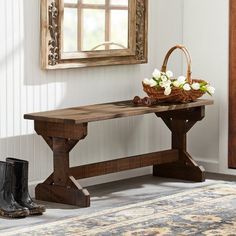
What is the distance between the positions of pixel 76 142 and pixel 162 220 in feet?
2.82

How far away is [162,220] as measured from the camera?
203 inches

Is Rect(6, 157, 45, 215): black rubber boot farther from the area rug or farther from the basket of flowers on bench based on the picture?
the basket of flowers on bench

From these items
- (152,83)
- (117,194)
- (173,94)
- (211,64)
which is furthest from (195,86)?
(117,194)

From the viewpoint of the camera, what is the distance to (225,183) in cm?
651

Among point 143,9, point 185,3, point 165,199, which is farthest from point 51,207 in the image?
point 185,3

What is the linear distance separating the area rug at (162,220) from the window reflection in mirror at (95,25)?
52.3 inches

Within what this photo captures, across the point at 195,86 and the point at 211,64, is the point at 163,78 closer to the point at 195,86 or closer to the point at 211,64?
the point at 195,86

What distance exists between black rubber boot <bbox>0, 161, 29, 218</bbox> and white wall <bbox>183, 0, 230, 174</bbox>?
231cm

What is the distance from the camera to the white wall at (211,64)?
6.94 metres

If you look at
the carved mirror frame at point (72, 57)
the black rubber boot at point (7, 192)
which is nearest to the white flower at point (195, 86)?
the carved mirror frame at point (72, 57)

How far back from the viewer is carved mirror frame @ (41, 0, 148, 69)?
591cm

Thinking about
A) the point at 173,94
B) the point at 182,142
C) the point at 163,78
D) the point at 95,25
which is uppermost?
the point at 95,25

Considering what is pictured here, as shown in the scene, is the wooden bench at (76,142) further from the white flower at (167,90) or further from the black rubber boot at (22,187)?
the black rubber boot at (22,187)

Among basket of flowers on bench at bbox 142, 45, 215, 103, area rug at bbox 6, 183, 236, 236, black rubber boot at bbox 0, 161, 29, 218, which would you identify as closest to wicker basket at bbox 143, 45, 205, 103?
basket of flowers on bench at bbox 142, 45, 215, 103
